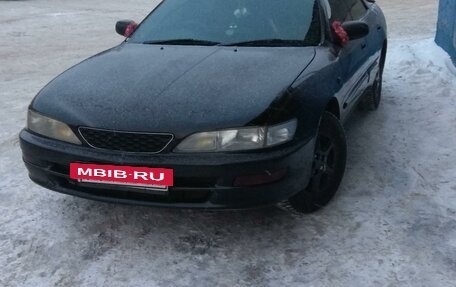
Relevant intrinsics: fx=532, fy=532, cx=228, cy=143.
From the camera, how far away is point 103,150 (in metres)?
2.81

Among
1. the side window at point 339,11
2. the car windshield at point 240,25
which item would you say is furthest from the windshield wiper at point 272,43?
the side window at point 339,11

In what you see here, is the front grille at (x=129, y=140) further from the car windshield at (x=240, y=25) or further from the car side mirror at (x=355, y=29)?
the car side mirror at (x=355, y=29)

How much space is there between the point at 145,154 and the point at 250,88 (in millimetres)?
700

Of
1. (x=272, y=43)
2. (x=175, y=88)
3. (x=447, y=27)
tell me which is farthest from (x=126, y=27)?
(x=447, y=27)

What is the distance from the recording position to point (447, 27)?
6547 millimetres

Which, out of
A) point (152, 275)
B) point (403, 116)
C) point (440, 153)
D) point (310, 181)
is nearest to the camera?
point (152, 275)

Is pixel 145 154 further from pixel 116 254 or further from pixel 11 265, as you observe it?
pixel 11 265

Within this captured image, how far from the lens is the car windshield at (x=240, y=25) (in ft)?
12.2

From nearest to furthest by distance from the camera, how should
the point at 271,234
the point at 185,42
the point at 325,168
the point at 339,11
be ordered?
1. the point at 271,234
2. the point at 325,168
3. the point at 185,42
4. the point at 339,11

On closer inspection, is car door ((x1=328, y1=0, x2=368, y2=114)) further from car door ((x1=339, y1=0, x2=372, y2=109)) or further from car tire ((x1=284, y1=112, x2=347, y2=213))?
car tire ((x1=284, y1=112, x2=347, y2=213))

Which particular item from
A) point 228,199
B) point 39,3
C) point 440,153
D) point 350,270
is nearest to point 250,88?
point 228,199

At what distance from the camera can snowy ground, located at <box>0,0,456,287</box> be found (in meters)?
2.73

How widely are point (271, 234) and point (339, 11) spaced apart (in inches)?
82.4

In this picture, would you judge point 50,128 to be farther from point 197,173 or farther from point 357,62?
point 357,62
